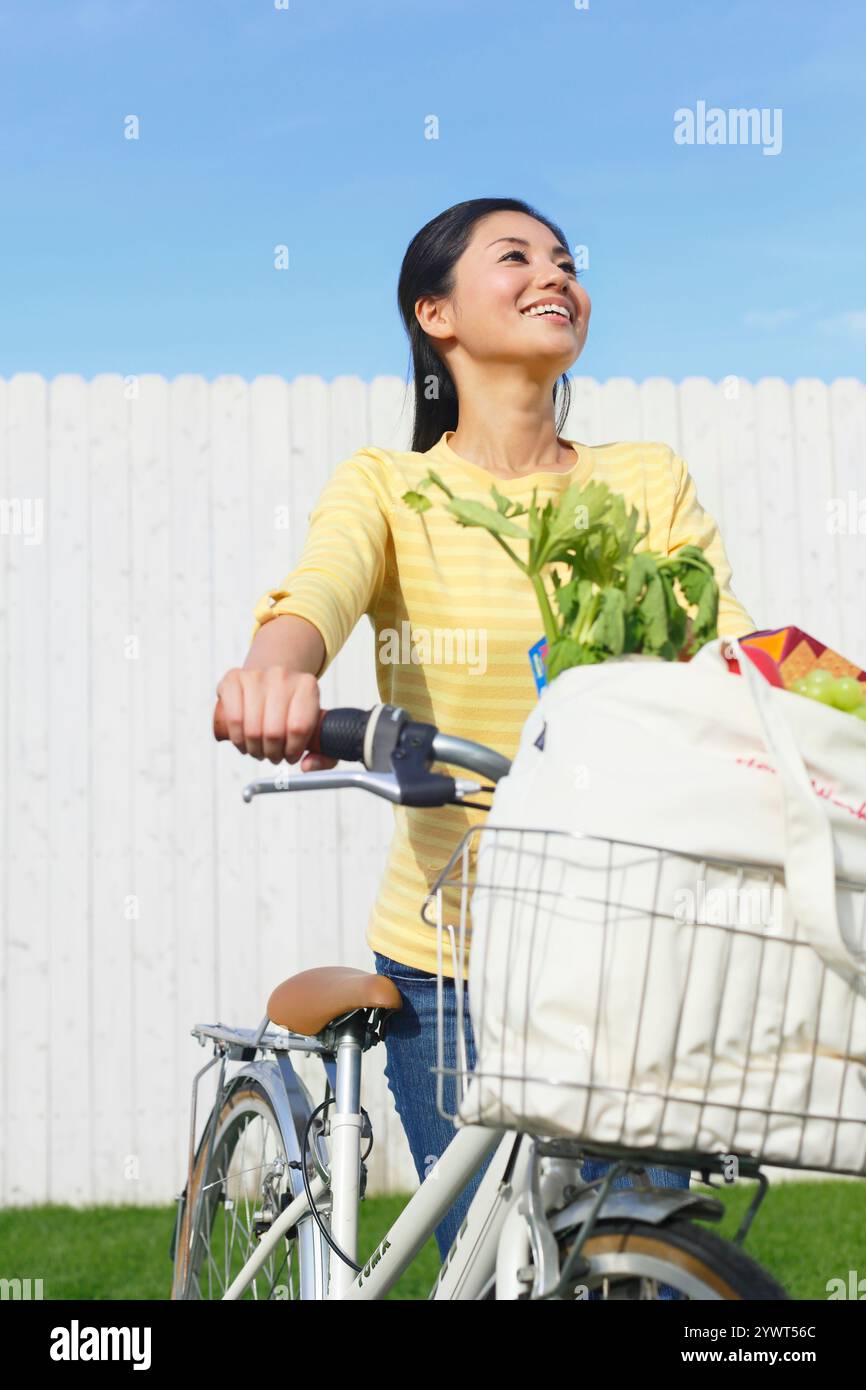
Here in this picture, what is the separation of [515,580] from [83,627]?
3.22 meters

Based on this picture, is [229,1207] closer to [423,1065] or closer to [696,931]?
[423,1065]

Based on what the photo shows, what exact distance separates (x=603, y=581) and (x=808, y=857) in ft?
1.16

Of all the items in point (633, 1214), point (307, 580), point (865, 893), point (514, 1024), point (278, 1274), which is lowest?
point (278, 1274)

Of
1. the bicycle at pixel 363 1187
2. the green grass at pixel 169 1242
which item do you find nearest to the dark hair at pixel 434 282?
the bicycle at pixel 363 1187

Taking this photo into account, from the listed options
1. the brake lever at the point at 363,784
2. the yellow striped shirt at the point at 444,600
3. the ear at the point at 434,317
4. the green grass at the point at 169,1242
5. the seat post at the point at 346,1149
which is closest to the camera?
the brake lever at the point at 363,784

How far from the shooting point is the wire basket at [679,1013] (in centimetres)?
109

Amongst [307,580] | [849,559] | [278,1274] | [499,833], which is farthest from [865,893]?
[849,559]

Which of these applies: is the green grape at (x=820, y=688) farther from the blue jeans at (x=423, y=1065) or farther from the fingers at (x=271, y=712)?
the blue jeans at (x=423, y=1065)

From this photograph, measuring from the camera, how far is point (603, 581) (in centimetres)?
133

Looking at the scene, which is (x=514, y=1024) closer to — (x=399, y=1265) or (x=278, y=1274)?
(x=399, y=1265)

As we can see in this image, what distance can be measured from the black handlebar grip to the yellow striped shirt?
435mm

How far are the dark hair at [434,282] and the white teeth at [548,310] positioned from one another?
7.3 inches
